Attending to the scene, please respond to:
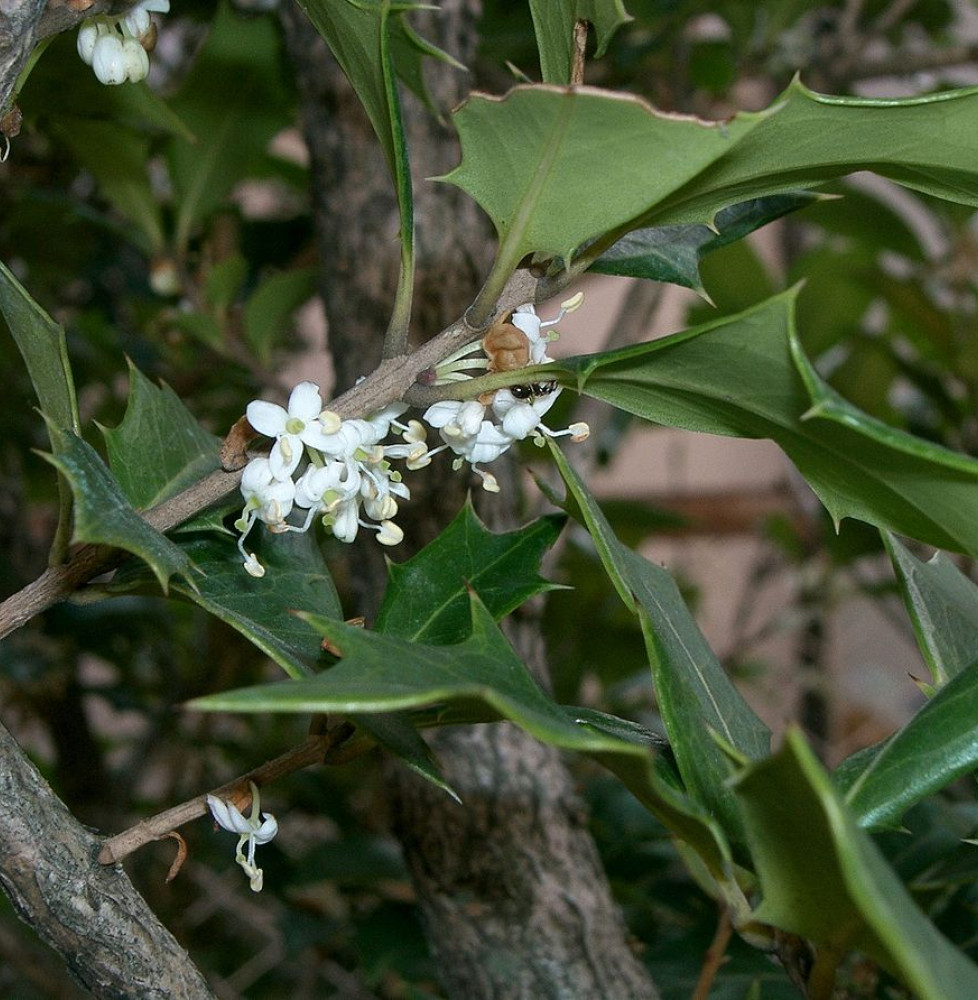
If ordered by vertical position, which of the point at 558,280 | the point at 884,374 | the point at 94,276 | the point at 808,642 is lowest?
the point at 808,642

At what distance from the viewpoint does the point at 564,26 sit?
0.38 m

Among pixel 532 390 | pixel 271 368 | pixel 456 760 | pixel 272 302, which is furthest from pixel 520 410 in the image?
pixel 271 368

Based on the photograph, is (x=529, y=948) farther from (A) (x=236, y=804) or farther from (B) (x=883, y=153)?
(B) (x=883, y=153)

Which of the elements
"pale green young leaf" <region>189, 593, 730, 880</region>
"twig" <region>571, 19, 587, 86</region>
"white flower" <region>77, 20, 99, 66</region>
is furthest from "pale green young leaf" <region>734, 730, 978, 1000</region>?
"white flower" <region>77, 20, 99, 66</region>

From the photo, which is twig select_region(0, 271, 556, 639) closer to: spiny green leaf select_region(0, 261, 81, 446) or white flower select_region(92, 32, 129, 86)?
spiny green leaf select_region(0, 261, 81, 446)

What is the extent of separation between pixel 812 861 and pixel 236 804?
194 millimetres

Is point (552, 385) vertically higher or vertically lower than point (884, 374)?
higher

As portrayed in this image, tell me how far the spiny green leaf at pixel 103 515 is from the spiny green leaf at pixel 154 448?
6 cm

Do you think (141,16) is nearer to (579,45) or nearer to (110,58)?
(110,58)

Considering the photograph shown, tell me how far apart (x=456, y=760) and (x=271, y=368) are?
1.65ft

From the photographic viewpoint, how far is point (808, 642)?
219 cm

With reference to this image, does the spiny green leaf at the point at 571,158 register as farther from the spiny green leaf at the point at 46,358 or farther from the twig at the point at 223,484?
the spiny green leaf at the point at 46,358

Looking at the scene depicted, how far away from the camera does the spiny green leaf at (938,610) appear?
0.41 metres

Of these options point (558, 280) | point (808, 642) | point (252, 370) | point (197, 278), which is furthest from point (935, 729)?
point (808, 642)
